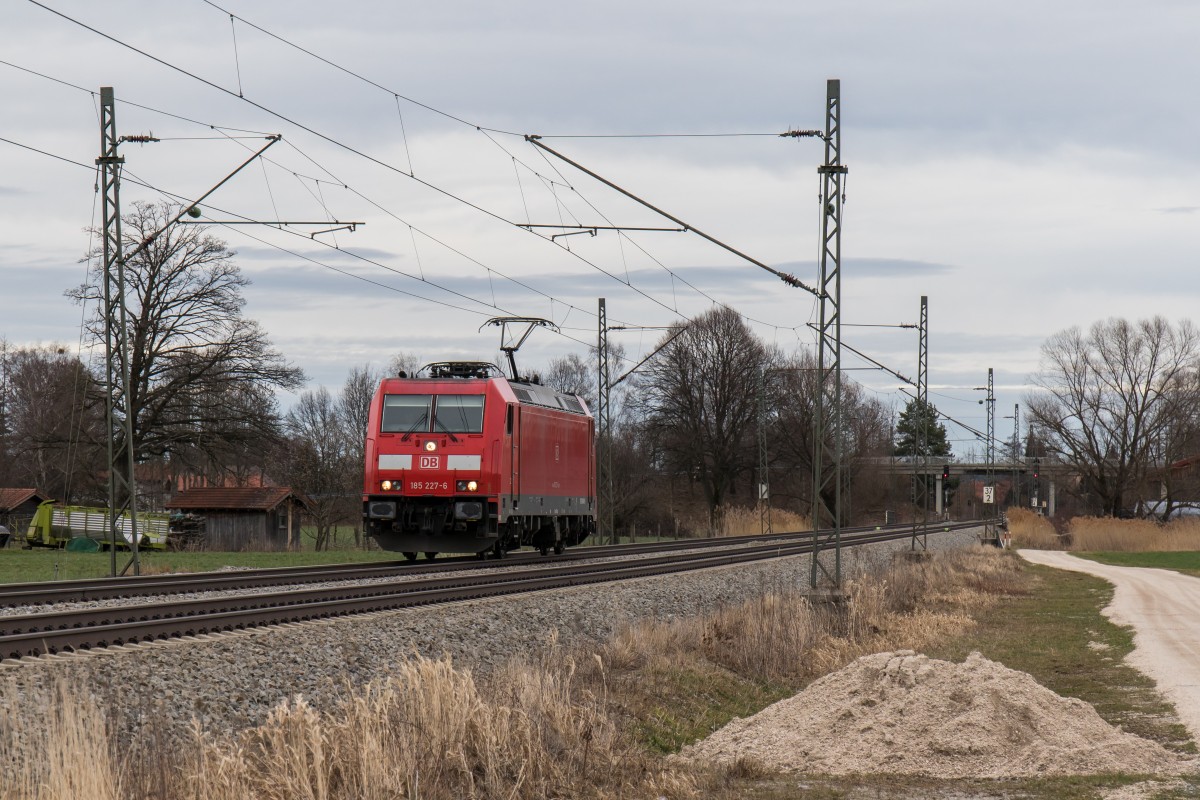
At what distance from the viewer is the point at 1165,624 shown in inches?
891

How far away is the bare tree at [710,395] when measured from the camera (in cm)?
7750

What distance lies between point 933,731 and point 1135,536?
56.6m

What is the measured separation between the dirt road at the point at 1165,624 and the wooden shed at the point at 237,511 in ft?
112

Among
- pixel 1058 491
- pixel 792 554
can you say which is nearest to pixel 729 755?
pixel 792 554

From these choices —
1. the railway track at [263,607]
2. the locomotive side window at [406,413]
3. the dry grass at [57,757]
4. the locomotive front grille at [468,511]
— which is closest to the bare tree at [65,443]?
the locomotive side window at [406,413]

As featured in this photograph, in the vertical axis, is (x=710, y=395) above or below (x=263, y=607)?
above

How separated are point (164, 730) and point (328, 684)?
91.9 inches

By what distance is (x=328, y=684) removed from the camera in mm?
11773

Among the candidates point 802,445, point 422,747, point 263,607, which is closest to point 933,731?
point 422,747

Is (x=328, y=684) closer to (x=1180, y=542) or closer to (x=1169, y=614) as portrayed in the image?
(x=1169, y=614)

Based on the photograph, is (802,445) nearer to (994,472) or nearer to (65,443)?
(994,472)

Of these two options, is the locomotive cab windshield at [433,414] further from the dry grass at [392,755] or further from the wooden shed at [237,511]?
the wooden shed at [237,511]

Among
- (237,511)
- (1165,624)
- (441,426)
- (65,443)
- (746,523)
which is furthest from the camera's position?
(746,523)

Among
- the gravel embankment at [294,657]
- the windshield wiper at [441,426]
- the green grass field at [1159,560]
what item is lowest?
the green grass field at [1159,560]
